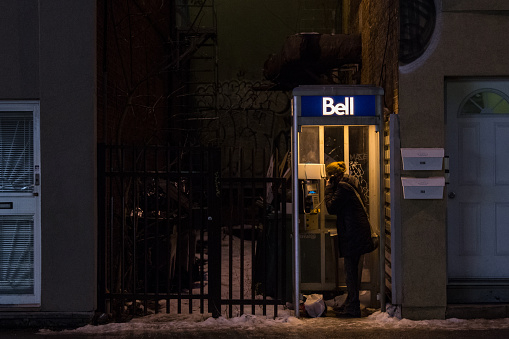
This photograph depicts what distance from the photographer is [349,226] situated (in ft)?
22.5

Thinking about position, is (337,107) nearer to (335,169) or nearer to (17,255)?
(335,169)

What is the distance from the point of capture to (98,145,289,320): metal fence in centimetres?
657

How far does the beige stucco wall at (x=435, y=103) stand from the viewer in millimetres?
6535

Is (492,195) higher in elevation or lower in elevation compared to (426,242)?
higher

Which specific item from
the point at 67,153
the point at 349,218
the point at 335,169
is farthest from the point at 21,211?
the point at 349,218

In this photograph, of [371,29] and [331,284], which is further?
[371,29]

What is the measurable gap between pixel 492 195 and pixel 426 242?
3.64ft

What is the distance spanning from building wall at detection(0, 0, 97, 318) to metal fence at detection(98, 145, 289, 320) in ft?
0.66

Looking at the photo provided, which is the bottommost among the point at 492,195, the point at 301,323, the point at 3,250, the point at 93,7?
the point at 301,323

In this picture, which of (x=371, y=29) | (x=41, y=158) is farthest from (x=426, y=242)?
(x=41, y=158)

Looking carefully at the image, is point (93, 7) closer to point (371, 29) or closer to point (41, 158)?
point (41, 158)

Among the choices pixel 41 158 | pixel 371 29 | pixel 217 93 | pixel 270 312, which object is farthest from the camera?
pixel 217 93

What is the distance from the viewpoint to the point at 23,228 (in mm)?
6543

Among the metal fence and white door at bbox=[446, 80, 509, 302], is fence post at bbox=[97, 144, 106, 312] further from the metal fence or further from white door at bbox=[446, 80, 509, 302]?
white door at bbox=[446, 80, 509, 302]
